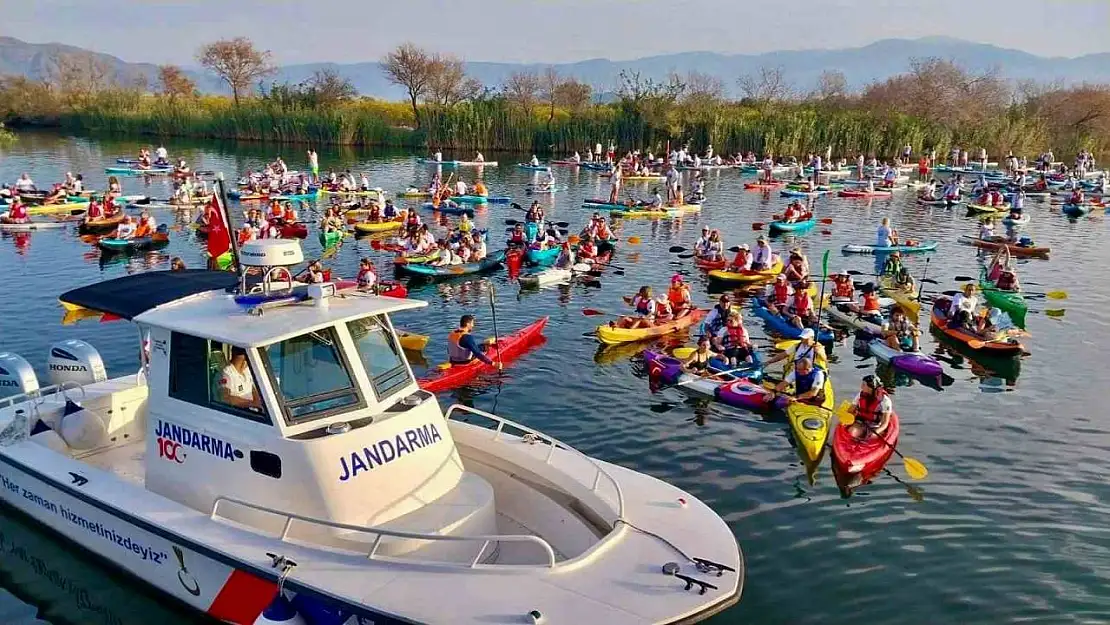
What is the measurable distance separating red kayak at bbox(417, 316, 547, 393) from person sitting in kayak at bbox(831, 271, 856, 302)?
9980 millimetres

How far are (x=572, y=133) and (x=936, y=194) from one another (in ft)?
115

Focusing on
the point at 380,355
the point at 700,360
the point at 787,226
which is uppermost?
the point at 380,355

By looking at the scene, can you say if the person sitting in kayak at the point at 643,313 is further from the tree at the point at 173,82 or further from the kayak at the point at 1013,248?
the tree at the point at 173,82

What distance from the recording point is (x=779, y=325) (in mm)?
24375

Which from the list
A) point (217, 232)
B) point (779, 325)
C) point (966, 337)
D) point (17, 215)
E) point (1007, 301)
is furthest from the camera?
point (17, 215)

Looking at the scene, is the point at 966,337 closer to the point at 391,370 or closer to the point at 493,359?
the point at 493,359

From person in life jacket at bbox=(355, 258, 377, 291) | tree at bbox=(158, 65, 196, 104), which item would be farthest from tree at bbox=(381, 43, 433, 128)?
person in life jacket at bbox=(355, 258, 377, 291)

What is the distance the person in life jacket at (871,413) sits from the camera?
16016 mm

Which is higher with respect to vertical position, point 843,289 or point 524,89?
A: point 524,89

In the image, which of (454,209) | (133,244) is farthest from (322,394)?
(454,209)

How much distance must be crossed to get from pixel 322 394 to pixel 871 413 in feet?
36.6

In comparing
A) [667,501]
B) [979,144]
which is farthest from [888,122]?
[667,501]

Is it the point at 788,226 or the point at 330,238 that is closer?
the point at 330,238

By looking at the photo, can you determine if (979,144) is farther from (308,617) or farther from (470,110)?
(308,617)
